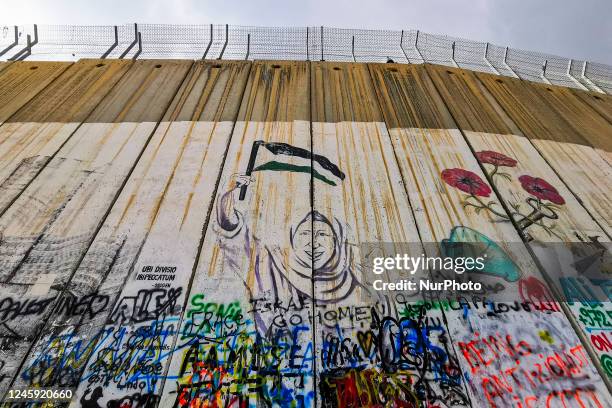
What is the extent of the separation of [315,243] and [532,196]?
3.47 meters

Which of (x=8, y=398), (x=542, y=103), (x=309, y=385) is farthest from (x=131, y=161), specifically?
(x=542, y=103)

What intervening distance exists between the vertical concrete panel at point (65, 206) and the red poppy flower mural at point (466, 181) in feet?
16.0

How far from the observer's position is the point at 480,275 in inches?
195

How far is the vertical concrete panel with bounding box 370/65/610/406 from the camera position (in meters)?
3.96

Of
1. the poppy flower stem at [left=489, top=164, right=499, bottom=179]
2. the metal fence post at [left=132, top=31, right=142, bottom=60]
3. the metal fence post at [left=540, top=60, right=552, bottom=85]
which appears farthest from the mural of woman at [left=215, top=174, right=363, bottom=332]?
the metal fence post at [left=540, top=60, right=552, bottom=85]

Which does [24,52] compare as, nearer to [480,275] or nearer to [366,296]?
[366,296]

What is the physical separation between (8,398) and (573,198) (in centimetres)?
751

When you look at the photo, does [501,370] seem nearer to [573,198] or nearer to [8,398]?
[573,198]

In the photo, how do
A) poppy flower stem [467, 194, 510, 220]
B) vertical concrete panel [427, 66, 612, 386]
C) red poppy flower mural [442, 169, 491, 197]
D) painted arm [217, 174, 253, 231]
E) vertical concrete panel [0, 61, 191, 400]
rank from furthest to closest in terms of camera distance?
1. red poppy flower mural [442, 169, 491, 197]
2. poppy flower stem [467, 194, 510, 220]
3. painted arm [217, 174, 253, 231]
4. vertical concrete panel [427, 66, 612, 386]
5. vertical concrete panel [0, 61, 191, 400]

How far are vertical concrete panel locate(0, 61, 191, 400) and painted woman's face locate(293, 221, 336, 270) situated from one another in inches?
104

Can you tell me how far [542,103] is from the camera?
28.6 ft

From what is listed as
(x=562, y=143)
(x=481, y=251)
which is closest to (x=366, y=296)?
(x=481, y=251)

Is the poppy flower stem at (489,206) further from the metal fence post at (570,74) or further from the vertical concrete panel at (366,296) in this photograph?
the metal fence post at (570,74)

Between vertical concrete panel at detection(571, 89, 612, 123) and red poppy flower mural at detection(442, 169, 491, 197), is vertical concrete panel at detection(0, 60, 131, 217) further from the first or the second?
vertical concrete panel at detection(571, 89, 612, 123)
